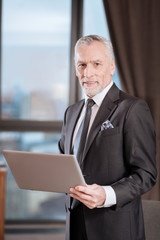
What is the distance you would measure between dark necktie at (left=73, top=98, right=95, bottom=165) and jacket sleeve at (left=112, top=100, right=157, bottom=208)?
0.22 metres

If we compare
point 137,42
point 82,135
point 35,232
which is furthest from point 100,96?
point 35,232

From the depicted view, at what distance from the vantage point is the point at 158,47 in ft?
10.9

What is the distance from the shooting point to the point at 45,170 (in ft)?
4.94

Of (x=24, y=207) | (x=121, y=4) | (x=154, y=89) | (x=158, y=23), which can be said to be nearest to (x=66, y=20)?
(x=121, y=4)

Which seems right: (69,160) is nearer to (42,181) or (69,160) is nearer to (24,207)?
(42,181)

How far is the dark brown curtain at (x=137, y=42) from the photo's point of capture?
10.8ft

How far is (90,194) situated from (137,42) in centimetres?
216

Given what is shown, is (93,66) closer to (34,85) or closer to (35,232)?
(34,85)

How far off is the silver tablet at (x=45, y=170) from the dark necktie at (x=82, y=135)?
221 millimetres

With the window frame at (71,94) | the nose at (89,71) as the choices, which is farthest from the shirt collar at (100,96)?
the window frame at (71,94)

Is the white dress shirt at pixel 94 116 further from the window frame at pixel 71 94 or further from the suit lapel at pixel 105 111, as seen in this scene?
the window frame at pixel 71 94

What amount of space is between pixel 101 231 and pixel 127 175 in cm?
28

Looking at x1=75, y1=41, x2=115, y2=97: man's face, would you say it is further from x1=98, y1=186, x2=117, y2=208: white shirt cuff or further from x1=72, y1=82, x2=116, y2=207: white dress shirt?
x1=98, y1=186, x2=117, y2=208: white shirt cuff

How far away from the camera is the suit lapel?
167cm
